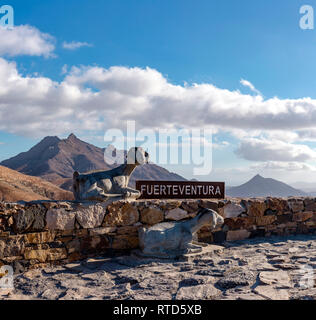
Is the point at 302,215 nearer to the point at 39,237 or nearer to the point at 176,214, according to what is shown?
the point at 176,214

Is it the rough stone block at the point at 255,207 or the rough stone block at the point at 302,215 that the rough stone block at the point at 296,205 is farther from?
the rough stone block at the point at 255,207

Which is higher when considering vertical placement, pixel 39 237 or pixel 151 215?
pixel 151 215

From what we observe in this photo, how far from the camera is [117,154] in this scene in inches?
252

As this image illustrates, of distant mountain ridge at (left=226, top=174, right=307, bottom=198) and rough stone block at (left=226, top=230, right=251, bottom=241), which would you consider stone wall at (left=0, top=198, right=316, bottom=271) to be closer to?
rough stone block at (left=226, top=230, right=251, bottom=241)

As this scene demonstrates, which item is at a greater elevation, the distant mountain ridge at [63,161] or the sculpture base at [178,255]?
the distant mountain ridge at [63,161]

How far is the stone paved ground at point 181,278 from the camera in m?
3.78

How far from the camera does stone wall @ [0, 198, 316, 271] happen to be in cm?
480

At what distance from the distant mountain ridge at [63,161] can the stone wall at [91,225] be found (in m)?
62.1

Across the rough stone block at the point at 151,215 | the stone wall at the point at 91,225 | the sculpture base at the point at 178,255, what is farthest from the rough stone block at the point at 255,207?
the rough stone block at the point at 151,215

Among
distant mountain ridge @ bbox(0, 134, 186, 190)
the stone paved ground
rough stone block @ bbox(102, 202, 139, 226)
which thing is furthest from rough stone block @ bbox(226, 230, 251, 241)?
distant mountain ridge @ bbox(0, 134, 186, 190)

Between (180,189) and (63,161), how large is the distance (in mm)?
78457

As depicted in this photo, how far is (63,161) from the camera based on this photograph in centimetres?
8162

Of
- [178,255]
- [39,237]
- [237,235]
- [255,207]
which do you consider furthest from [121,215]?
[255,207]
